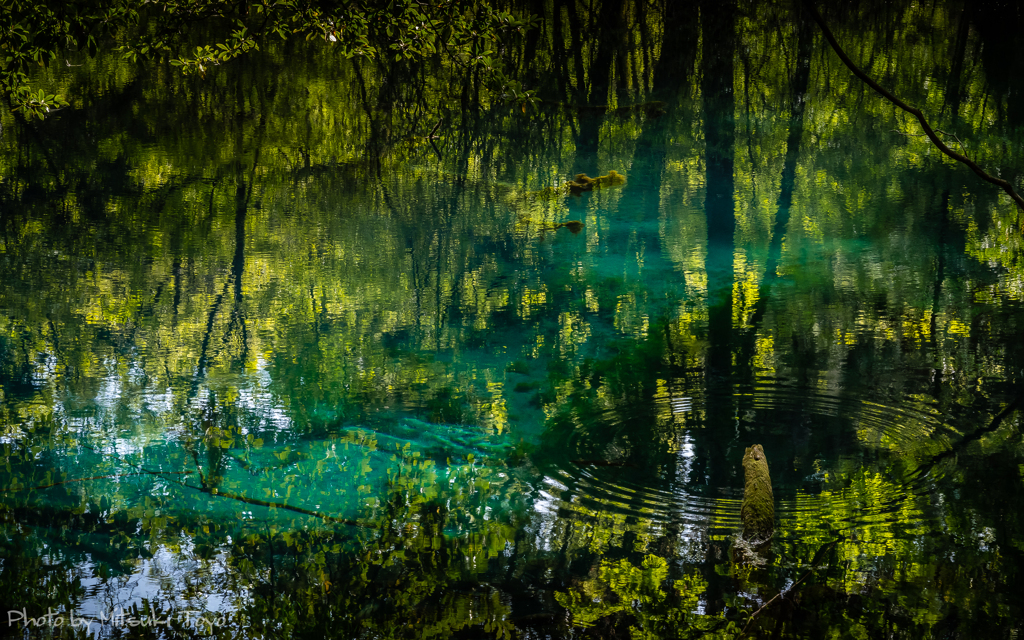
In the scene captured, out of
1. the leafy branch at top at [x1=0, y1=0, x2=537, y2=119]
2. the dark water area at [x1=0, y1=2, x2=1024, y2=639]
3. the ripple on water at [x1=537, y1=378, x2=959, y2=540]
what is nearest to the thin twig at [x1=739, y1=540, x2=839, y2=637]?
the dark water area at [x1=0, y1=2, x2=1024, y2=639]

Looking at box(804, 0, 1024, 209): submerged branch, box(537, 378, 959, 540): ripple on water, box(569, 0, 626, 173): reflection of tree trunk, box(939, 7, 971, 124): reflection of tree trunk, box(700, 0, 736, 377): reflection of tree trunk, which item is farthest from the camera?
box(939, 7, 971, 124): reflection of tree trunk

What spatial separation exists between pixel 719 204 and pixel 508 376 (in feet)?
18.2

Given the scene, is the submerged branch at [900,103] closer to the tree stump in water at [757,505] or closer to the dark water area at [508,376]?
the dark water area at [508,376]

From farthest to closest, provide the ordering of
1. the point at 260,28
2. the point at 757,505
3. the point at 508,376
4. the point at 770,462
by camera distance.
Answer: the point at 508,376, the point at 770,462, the point at 260,28, the point at 757,505

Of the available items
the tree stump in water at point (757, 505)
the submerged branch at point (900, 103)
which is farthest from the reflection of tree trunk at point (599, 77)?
the submerged branch at point (900, 103)

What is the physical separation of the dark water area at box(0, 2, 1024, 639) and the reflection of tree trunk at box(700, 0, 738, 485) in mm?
46

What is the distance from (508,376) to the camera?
21.2 feet

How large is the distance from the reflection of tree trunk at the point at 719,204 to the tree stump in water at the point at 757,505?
352 millimetres

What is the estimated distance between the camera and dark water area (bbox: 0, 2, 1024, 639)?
4129 millimetres

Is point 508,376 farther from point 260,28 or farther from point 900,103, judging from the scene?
point 900,103

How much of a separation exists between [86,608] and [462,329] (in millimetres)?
3915

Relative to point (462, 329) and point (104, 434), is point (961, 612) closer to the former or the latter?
point (462, 329)

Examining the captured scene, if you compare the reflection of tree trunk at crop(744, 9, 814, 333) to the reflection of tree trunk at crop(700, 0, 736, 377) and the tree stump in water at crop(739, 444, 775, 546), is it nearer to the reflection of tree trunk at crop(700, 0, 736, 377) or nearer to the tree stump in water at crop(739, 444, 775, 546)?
the reflection of tree trunk at crop(700, 0, 736, 377)

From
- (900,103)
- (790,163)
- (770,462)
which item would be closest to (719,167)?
(790,163)
